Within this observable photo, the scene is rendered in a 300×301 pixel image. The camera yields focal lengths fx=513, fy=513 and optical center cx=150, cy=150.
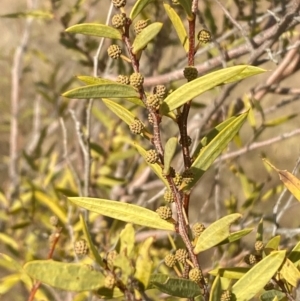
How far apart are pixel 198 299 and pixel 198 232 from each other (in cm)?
6

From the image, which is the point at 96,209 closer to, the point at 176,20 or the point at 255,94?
the point at 176,20

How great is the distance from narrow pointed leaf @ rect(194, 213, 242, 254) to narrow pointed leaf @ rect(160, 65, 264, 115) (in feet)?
0.36

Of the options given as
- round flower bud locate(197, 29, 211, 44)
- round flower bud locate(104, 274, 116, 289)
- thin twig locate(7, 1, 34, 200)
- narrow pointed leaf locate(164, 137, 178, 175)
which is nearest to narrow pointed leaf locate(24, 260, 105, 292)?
round flower bud locate(104, 274, 116, 289)

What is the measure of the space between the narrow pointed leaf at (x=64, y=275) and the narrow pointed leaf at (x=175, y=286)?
0.05 m

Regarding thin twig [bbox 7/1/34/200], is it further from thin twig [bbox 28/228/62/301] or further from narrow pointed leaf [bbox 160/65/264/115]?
narrow pointed leaf [bbox 160/65/264/115]

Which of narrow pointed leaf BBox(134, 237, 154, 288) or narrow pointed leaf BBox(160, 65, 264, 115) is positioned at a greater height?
narrow pointed leaf BBox(160, 65, 264, 115)

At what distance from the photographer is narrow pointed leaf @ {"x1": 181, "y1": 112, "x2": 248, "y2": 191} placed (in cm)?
46

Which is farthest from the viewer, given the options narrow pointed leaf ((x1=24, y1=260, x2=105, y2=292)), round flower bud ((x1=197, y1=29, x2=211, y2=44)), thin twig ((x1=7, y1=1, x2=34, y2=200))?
thin twig ((x1=7, y1=1, x2=34, y2=200))

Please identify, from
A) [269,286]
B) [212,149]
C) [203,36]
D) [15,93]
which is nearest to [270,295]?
[269,286]

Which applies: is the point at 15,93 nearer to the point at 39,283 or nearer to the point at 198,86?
the point at 39,283

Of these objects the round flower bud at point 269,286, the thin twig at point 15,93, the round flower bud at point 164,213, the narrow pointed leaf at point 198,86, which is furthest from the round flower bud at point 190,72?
the thin twig at point 15,93

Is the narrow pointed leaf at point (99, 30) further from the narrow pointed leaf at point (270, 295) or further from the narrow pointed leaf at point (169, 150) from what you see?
the narrow pointed leaf at point (270, 295)

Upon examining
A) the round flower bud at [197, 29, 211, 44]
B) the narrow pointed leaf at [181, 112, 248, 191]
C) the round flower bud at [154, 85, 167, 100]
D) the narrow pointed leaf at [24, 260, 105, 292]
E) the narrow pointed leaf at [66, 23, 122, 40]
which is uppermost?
the narrow pointed leaf at [66, 23, 122, 40]

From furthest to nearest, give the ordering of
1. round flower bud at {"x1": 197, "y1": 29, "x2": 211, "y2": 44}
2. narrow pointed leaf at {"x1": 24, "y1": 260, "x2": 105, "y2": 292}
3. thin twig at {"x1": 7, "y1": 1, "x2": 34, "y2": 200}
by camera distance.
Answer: thin twig at {"x1": 7, "y1": 1, "x2": 34, "y2": 200} < round flower bud at {"x1": 197, "y1": 29, "x2": 211, "y2": 44} < narrow pointed leaf at {"x1": 24, "y1": 260, "x2": 105, "y2": 292}
